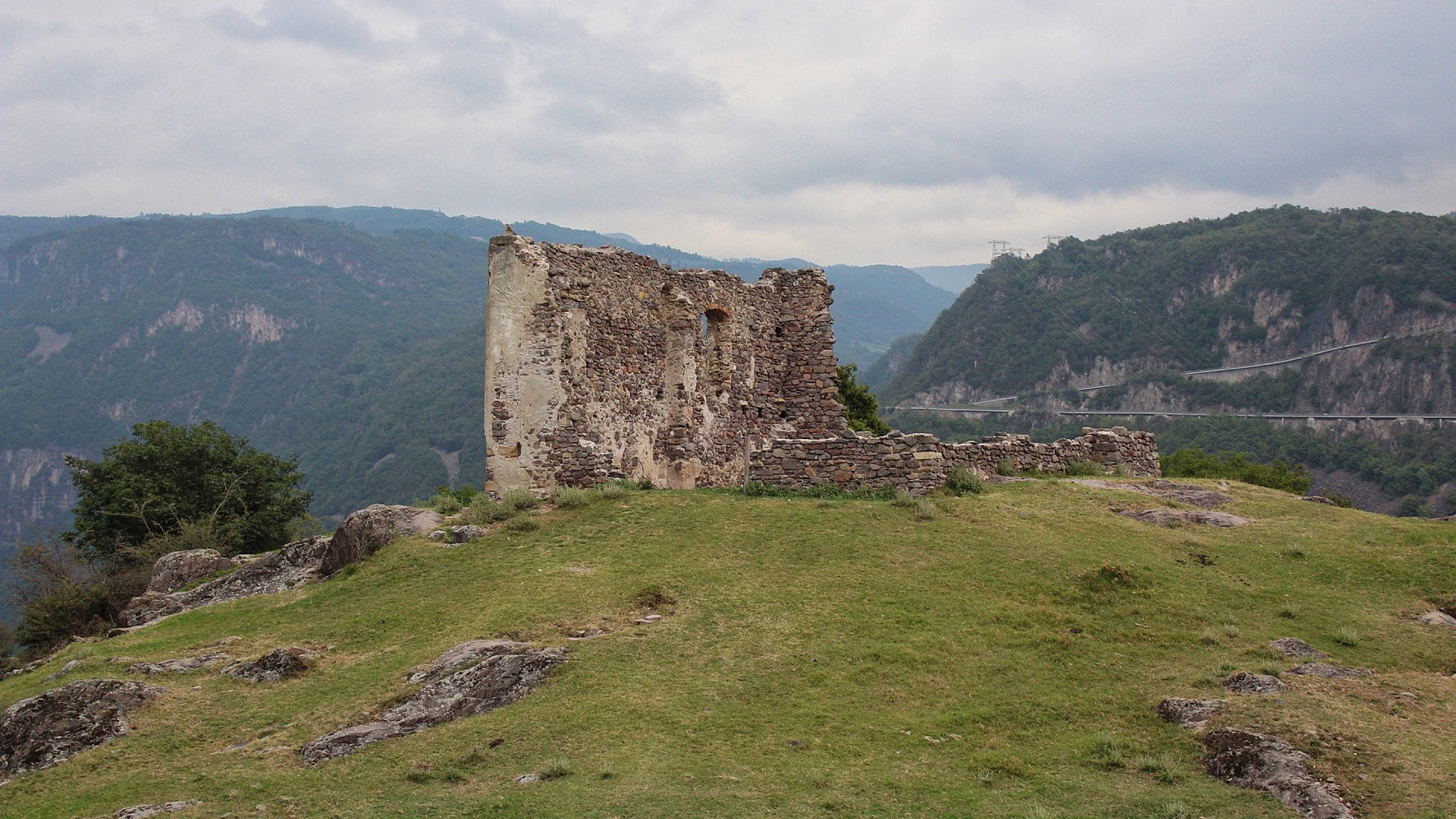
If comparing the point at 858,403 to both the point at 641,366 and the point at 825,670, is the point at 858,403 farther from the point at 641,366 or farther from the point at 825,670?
the point at 825,670

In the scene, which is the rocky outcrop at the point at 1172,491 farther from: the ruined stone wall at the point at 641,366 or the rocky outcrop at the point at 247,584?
the rocky outcrop at the point at 247,584

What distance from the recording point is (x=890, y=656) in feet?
36.4

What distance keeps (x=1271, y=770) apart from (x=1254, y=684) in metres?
1.86

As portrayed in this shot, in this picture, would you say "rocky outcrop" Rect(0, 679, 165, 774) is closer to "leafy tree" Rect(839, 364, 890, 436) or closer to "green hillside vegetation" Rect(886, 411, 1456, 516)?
"leafy tree" Rect(839, 364, 890, 436)

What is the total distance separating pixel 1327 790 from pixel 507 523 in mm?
11722

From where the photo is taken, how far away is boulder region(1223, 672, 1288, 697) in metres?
9.73

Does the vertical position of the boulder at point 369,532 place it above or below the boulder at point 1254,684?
above

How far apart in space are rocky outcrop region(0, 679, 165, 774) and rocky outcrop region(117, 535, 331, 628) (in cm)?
517

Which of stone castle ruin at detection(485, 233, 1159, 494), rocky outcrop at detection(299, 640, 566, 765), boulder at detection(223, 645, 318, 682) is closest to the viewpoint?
rocky outcrop at detection(299, 640, 566, 765)

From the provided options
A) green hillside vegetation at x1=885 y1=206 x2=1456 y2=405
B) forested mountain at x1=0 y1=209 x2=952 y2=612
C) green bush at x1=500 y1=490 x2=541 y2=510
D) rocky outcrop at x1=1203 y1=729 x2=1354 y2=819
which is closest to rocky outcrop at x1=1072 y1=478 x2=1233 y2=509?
rocky outcrop at x1=1203 y1=729 x2=1354 y2=819

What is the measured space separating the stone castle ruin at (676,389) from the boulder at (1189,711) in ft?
26.1

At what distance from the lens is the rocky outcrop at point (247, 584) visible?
16844 millimetres

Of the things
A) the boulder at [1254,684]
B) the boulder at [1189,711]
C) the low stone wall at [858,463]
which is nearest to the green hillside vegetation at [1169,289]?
the low stone wall at [858,463]

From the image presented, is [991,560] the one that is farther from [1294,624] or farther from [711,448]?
[711,448]
